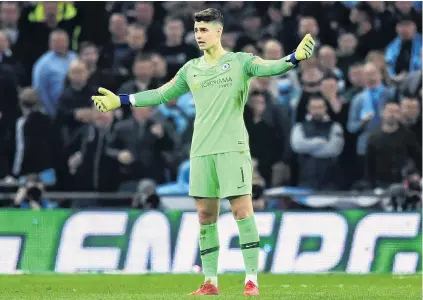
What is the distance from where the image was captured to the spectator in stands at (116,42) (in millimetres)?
18734

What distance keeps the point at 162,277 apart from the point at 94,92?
4.88m

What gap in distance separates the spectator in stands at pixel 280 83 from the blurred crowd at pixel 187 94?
2 centimetres

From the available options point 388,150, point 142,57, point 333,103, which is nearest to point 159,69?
point 142,57

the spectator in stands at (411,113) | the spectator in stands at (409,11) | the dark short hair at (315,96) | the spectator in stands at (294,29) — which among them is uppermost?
the spectator in stands at (409,11)

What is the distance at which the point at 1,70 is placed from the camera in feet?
58.2

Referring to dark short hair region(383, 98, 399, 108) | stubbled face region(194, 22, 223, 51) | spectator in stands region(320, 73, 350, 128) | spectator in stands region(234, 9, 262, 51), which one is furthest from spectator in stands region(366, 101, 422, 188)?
stubbled face region(194, 22, 223, 51)

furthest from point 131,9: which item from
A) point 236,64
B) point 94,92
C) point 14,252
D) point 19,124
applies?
point 236,64

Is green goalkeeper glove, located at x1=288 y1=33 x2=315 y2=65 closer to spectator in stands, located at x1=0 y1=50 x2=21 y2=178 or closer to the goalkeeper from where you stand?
the goalkeeper

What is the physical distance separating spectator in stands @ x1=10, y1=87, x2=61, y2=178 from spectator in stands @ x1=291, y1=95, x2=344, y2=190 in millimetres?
3922

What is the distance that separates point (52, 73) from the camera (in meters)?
18.1

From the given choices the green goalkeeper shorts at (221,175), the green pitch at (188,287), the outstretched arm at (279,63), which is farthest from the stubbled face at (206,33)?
the green pitch at (188,287)

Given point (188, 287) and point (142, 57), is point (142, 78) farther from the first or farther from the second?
point (188, 287)

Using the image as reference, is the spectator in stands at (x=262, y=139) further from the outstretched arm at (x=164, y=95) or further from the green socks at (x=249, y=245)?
the green socks at (x=249, y=245)

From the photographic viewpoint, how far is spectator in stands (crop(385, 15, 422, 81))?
60.4 feet
